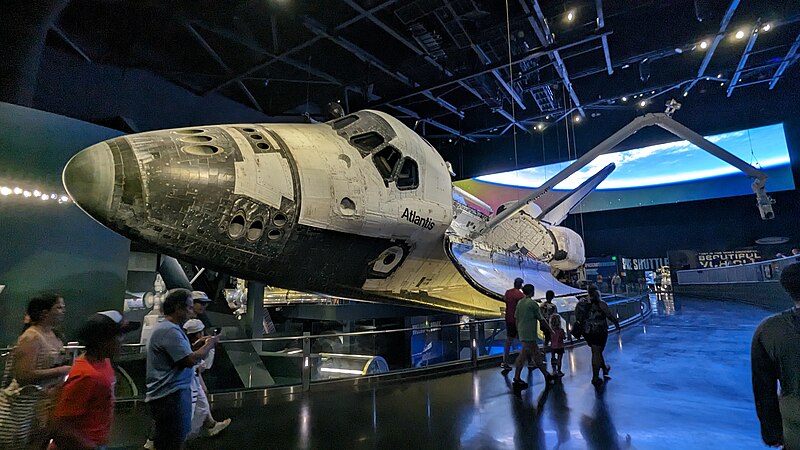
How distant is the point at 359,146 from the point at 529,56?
9.05m

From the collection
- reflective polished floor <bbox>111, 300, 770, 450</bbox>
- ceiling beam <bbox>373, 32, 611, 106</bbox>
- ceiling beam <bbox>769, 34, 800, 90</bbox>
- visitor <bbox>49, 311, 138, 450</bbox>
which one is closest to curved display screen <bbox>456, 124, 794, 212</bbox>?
ceiling beam <bbox>769, 34, 800, 90</bbox>

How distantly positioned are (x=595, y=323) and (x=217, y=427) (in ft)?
16.5

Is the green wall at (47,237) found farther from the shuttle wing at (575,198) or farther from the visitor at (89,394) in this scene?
the shuttle wing at (575,198)

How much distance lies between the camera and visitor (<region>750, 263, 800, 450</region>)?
1915mm

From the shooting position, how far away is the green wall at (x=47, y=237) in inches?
234

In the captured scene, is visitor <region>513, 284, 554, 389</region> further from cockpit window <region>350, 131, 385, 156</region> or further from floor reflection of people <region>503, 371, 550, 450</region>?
cockpit window <region>350, 131, 385, 156</region>

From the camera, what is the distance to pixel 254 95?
600 inches

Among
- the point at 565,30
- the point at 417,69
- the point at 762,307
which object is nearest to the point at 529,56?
the point at 565,30

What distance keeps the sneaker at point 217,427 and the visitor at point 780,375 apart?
4.37 meters

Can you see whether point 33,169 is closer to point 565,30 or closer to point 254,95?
point 254,95

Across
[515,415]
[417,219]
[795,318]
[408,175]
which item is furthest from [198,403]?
[795,318]

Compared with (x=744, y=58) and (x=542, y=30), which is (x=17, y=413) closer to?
(x=542, y=30)

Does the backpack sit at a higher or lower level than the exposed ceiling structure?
lower

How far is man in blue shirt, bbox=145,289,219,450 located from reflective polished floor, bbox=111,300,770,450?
132cm
